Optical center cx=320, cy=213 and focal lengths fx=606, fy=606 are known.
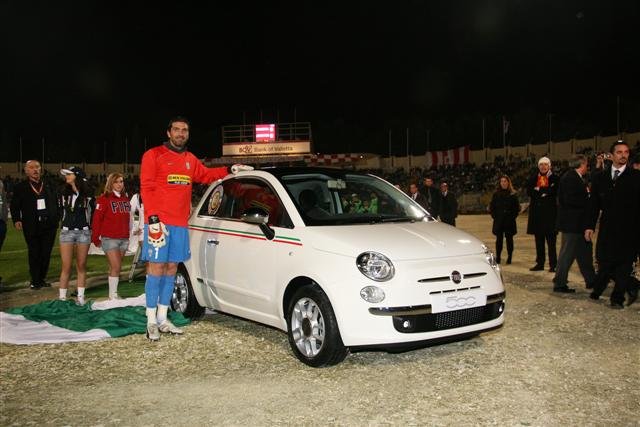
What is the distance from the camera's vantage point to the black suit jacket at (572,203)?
8273 millimetres

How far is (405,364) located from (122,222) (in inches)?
178

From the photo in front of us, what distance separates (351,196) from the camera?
6.20 metres

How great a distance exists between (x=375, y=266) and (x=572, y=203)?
4.71m

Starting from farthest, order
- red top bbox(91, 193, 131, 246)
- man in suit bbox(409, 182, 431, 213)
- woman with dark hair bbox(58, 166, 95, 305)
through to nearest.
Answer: man in suit bbox(409, 182, 431, 213), woman with dark hair bbox(58, 166, 95, 305), red top bbox(91, 193, 131, 246)

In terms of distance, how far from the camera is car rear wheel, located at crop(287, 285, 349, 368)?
4879 mm

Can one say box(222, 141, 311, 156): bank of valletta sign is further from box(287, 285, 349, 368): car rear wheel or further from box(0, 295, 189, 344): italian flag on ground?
box(287, 285, 349, 368): car rear wheel

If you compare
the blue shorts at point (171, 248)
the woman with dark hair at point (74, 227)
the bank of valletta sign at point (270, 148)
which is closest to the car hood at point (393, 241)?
the blue shorts at point (171, 248)

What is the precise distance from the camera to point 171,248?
20.1 feet

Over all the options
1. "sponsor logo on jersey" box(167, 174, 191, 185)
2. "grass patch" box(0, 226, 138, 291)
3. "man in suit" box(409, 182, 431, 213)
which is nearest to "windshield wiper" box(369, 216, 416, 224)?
"sponsor logo on jersey" box(167, 174, 191, 185)

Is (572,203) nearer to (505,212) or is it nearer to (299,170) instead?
(505,212)

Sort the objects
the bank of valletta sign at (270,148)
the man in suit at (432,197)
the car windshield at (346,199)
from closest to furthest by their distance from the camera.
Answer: the car windshield at (346,199)
the man in suit at (432,197)
the bank of valletta sign at (270,148)

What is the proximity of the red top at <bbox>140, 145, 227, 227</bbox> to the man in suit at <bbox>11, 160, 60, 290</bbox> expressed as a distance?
168 inches

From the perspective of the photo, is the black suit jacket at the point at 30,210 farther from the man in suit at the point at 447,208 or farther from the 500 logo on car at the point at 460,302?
the man in suit at the point at 447,208

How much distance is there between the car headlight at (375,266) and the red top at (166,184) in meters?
2.23
